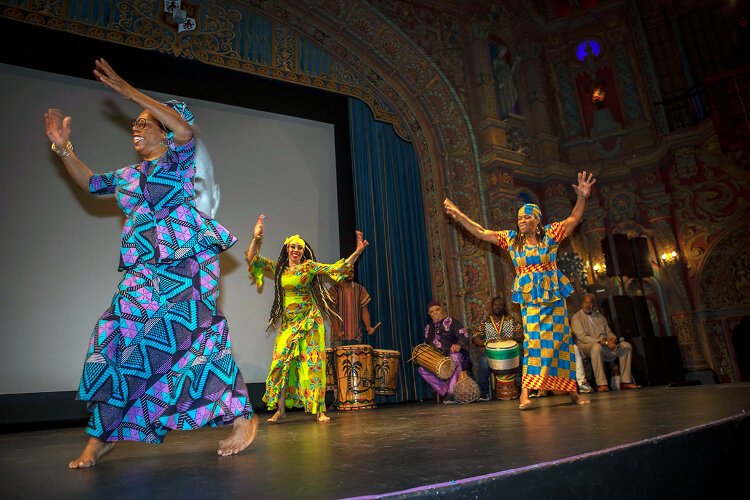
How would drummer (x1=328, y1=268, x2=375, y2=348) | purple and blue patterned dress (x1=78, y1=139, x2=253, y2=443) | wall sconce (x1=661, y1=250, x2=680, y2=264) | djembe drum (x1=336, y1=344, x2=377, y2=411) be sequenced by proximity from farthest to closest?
wall sconce (x1=661, y1=250, x2=680, y2=264) < drummer (x1=328, y1=268, x2=375, y2=348) < djembe drum (x1=336, y1=344, x2=377, y2=411) < purple and blue patterned dress (x1=78, y1=139, x2=253, y2=443)

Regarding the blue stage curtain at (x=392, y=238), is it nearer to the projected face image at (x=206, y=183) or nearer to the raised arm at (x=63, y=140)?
the projected face image at (x=206, y=183)

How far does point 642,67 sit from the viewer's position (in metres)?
9.84

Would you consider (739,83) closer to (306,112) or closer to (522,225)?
(522,225)

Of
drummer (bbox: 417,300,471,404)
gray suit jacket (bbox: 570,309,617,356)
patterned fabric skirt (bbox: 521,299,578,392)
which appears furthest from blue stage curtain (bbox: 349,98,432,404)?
patterned fabric skirt (bbox: 521,299,578,392)

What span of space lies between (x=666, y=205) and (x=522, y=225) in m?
6.53

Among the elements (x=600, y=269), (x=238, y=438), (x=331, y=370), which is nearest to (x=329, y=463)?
(x=238, y=438)

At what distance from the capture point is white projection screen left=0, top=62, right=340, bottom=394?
5.40 meters

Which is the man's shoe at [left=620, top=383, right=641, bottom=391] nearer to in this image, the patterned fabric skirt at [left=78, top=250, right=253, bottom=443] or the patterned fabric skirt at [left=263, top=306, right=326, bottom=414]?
the patterned fabric skirt at [left=263, top=306, right=326, bottom=414]

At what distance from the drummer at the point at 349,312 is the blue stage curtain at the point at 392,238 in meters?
0.28

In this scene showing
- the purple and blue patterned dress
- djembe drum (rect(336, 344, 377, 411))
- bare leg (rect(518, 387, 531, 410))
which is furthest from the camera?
djembe drum (rect(336, 344, 377, 411))

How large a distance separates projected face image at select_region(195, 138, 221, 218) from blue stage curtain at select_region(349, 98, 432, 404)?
220 cm

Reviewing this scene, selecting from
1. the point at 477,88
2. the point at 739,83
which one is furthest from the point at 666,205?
the point at 477,88

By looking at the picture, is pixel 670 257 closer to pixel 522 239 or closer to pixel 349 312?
pixel 349 312

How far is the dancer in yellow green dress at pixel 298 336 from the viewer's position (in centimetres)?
451
